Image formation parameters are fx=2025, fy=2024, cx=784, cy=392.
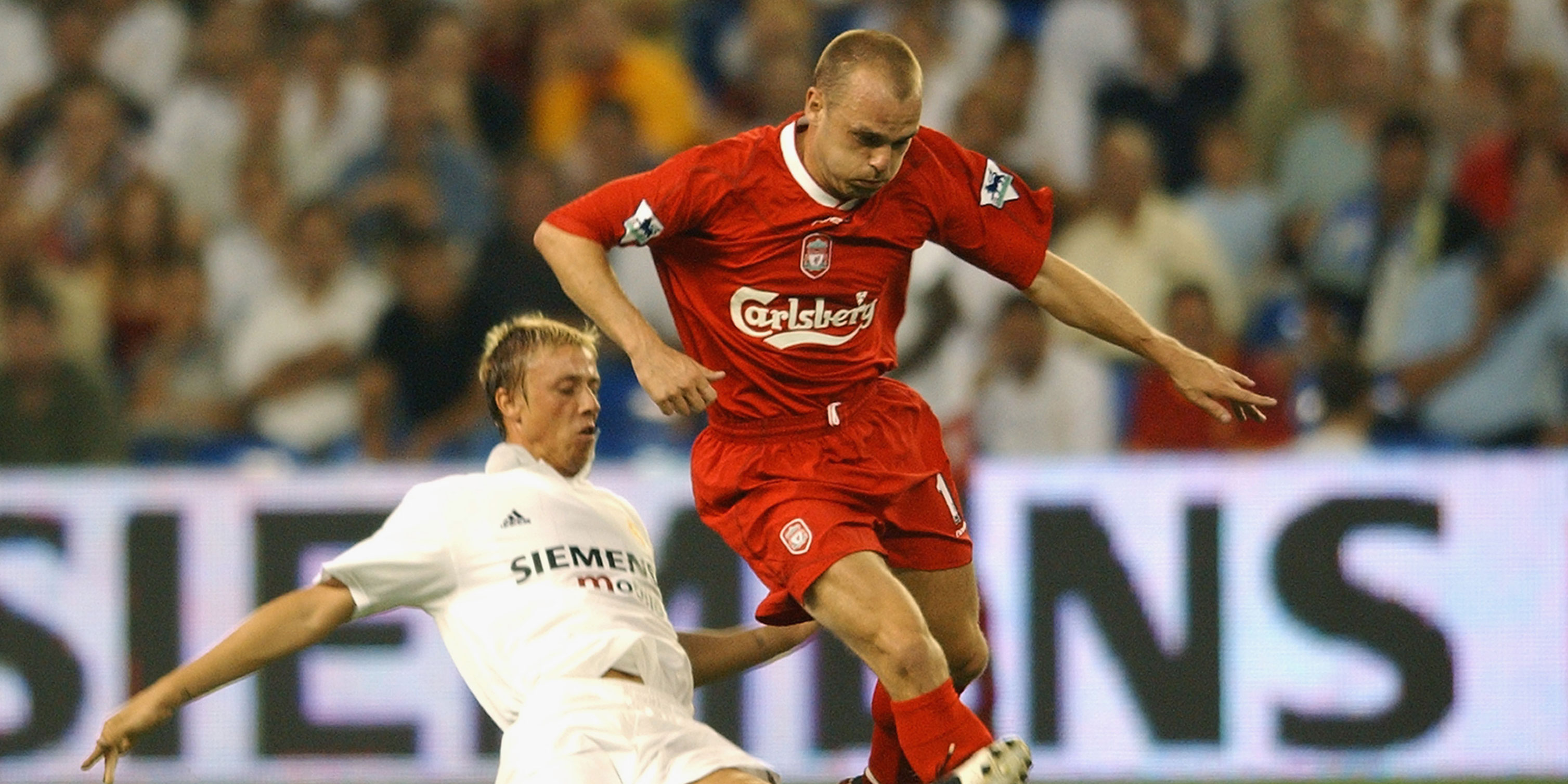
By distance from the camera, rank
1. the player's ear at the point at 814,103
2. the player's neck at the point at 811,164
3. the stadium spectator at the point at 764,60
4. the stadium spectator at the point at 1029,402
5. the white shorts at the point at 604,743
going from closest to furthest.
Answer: the white shorts at the point at 604,743 → the player's ear at the point at 814,103 → the player's neck at the point at 811,164 → the stadium spectator at the point at 1029,402 → the stadium spectator at the point at 764,60

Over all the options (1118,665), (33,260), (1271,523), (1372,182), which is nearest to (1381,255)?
(1372,182)

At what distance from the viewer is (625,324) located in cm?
448

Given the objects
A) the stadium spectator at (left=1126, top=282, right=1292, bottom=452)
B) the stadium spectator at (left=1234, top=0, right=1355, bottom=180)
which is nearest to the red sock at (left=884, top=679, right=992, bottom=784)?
the stadium spectator at (left=1126, top=282, right=1292, bottom=452)

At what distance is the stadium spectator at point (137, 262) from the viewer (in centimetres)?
925

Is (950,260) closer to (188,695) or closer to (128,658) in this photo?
(128,658)

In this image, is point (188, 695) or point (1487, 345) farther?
point (1487, 345)

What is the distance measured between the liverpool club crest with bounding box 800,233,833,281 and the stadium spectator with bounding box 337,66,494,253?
493 cm

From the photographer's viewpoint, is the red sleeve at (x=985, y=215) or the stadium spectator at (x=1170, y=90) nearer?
the red sleeve at (x=985, y=215)

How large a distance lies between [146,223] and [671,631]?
563cm

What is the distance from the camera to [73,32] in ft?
35.0

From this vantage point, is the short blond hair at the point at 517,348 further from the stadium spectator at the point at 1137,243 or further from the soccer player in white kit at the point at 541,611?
the stadium spectator at the point at 1137,243

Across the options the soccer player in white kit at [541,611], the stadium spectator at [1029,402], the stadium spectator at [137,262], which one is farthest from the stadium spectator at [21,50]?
the soccer player in white kit at [541,611]

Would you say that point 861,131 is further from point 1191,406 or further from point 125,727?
point 1191,406

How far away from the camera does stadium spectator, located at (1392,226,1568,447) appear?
841 cm
